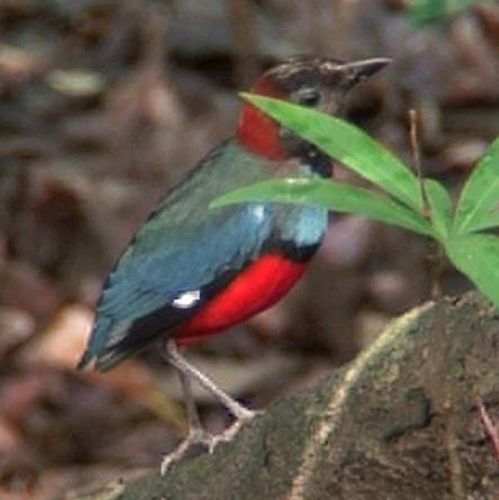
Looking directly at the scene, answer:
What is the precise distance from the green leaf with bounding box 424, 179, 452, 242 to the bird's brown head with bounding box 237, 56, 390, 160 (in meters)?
1.81

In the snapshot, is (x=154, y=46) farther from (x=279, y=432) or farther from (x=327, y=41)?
(x=279, y=432)

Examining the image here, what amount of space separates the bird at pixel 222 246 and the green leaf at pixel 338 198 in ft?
5.24

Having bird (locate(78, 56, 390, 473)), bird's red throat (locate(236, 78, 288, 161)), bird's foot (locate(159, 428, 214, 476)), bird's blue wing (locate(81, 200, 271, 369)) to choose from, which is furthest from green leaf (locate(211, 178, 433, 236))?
bird's red throat (locate(236, 78, 288, 161))

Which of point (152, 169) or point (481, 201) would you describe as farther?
point (152, 169)

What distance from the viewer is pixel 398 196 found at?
3.03 m

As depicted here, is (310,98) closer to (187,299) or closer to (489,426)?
(187,299)

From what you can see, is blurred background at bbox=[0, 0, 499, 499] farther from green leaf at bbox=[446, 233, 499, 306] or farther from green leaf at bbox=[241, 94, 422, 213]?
green leaf at bbox=[446, 233, 499, 306]

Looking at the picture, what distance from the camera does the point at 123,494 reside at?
4438 millimetres

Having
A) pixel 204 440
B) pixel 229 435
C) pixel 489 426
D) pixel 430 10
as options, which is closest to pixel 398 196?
pixel 489 426

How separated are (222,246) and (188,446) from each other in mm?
497

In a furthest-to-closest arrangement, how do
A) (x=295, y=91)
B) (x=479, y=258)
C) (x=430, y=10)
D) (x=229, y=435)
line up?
(x=430, y=10) < (x=295, y=91) < (x=229, y=435) < (x=479, y=258)

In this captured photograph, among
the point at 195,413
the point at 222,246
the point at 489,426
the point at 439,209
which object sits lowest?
the point at 195,413

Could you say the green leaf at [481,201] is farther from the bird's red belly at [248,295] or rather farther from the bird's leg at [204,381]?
the bird's red belly at [248,295]

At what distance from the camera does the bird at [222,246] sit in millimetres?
4730
